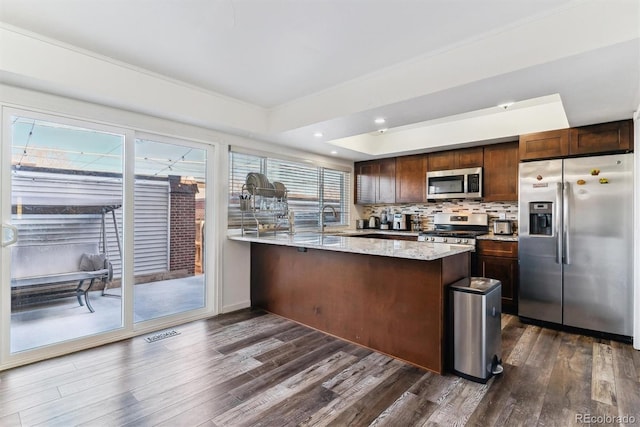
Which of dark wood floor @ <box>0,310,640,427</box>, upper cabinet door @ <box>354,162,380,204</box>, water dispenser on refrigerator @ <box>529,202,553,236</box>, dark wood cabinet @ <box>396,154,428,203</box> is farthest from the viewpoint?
upper cabinet door @ <box>354,162,380,204</box>

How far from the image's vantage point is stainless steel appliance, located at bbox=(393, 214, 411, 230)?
563 cm

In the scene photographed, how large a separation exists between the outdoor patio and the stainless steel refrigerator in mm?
3914

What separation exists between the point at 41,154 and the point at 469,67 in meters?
3.58

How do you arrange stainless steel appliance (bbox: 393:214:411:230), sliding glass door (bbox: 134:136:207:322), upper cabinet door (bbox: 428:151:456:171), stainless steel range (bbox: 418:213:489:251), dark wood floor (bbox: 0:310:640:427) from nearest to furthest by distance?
1. dark wood floor (bbox: 0:310:640:427)
2. sliding glass door (bbox: 134:136:207:322)
3. stainless steel range (bbox: 418:213:489:251)
4. upper cabinet door (bbox: 428:151:456:171)
5. stainless steel appliance (bbox: 393:214:411:230)

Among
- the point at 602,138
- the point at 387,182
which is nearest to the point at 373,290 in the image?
the point at 602,138

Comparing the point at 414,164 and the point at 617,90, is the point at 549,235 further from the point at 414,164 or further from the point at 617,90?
the point at 414,164

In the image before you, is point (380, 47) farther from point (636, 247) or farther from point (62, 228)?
point (62, 228)

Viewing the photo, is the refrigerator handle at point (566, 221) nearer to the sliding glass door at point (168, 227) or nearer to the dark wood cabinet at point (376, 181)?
the dark wood cabinet at point (376, 181)

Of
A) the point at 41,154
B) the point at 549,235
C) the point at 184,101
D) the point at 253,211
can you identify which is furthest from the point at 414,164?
the point at 41,154

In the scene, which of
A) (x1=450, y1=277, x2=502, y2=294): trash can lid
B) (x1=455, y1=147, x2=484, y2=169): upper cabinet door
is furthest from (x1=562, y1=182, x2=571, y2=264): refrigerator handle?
(x1=450, y1=277, x2=502, y2=294): trash can lid

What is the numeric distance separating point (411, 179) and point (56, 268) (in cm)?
465

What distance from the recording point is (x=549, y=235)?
360cm

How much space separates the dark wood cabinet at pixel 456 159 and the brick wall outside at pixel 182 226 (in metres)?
3.48

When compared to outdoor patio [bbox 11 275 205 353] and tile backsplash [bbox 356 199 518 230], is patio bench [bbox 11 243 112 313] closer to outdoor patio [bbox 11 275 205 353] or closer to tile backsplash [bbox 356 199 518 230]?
outdoor patio [bbox 11 275 205 353]
